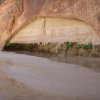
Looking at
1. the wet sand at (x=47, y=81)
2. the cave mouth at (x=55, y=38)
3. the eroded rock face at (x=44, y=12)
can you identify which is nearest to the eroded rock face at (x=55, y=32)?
the cave mouth at (x=55, y=38)

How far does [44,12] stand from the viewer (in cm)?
1095

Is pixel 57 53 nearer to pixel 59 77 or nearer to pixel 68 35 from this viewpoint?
pixel 68 35

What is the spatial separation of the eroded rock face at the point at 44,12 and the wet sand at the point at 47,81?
7.84 feet

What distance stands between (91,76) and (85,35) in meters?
3.75

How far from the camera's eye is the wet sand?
504 centimetres

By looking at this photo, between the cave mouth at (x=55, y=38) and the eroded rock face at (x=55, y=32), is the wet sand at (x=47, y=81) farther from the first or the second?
the eroded rock face at (x=55, y=32)

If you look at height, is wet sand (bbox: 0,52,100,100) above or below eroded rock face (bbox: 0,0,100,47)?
below

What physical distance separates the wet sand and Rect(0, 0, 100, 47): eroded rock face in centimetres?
239

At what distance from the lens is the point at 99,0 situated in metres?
9.77

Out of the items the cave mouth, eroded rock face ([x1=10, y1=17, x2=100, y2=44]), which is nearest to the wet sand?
the cave mouth

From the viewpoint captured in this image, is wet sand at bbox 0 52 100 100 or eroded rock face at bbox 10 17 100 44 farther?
eroded rock face at bbox 10 17 100 44

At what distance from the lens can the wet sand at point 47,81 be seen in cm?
504

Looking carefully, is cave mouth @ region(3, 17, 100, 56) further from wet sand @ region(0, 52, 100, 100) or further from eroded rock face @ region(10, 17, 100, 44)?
wet sand @ region(0, 52, 100, 100)

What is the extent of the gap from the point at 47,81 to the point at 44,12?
523 cm
